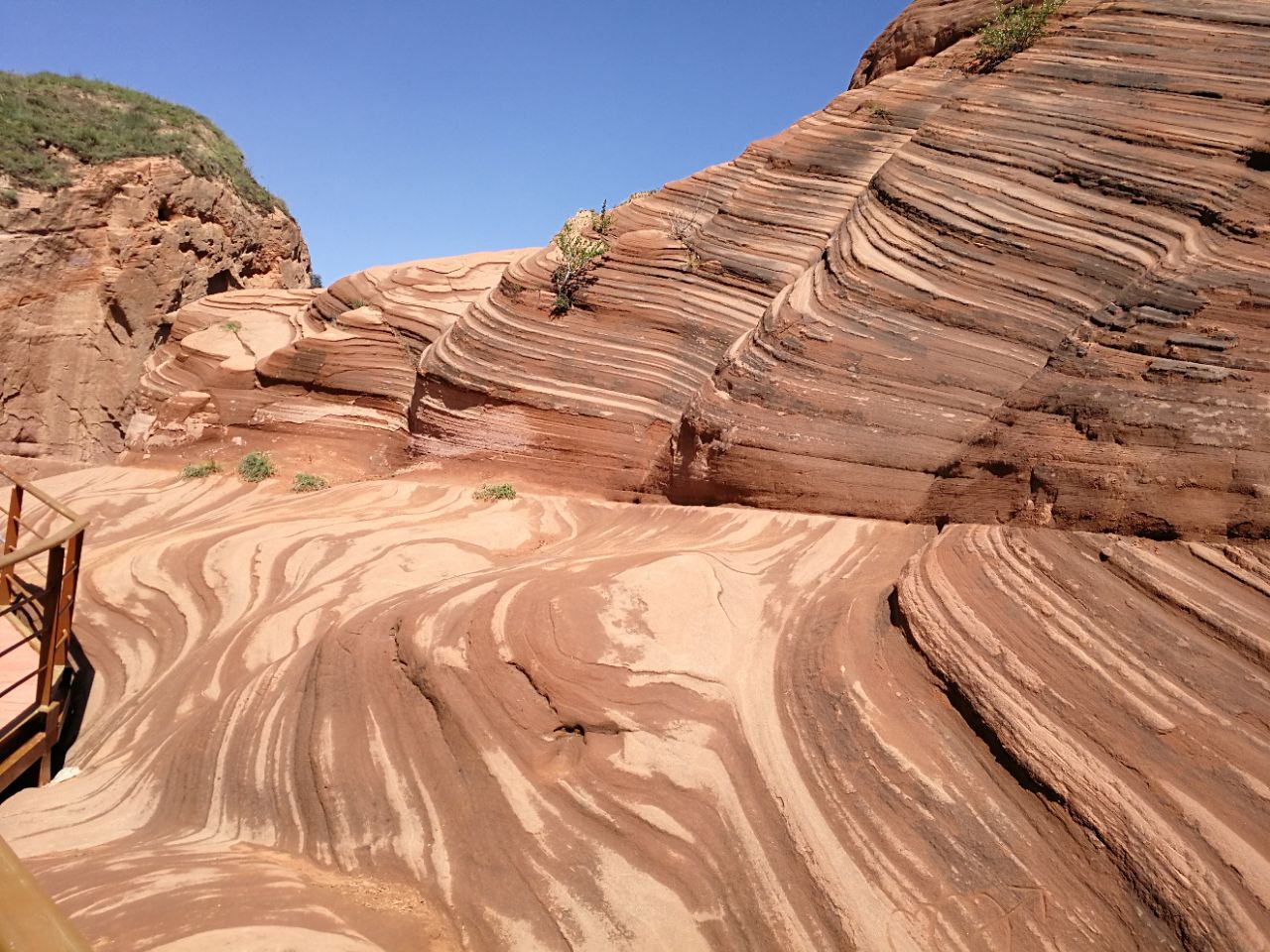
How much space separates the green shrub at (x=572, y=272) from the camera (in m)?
11.6

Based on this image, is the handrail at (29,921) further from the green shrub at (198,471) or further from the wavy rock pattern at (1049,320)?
the green shrub at (198,471)

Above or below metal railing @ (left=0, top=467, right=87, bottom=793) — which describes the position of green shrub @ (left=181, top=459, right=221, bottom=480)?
below

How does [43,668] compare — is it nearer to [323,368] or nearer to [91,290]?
[323,368]

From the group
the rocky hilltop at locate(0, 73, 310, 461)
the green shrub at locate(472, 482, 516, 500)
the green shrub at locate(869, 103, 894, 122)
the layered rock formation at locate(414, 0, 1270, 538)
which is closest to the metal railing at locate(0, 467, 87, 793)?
the green shrub at locate(472, 482, 516, 500)

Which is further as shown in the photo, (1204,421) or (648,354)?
(648,354)

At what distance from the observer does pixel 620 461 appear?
10656mm

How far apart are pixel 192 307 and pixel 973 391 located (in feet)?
53.2

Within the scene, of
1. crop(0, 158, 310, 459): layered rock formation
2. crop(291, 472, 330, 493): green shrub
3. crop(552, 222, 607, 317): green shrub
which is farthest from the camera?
crop(0, 158, 310, 459): layered rock formation

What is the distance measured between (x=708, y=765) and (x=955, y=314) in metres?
5.62

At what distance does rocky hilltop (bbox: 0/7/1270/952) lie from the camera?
3271 mm

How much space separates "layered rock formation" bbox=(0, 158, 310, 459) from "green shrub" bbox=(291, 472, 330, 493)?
9826mm

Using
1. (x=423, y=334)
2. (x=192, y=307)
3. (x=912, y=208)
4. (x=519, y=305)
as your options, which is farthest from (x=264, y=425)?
(x=912, y=208)

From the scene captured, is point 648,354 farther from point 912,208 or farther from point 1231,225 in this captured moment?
point 1231,225

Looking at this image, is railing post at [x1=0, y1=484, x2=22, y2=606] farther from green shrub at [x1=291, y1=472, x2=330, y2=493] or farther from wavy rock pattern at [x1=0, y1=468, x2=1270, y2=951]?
green shrub at [x1=291, y1=472, x2=330, y2=493]
